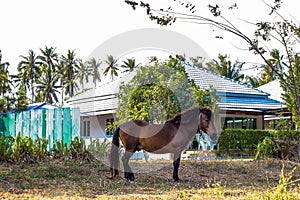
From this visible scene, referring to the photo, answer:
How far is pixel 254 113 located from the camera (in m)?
28.9

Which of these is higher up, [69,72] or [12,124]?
[69,72]

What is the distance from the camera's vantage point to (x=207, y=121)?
10.2m

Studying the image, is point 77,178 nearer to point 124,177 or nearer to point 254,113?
point 124,177

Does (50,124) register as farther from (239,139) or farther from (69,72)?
(69,72)

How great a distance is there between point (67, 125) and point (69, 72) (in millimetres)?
49983

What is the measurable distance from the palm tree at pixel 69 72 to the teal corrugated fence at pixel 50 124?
148 ft

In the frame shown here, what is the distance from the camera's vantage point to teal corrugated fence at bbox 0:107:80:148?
570 inches

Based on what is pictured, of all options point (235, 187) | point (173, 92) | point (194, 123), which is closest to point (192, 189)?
point (235, 187)

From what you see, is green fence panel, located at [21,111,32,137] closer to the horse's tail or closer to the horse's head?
the horse's tail

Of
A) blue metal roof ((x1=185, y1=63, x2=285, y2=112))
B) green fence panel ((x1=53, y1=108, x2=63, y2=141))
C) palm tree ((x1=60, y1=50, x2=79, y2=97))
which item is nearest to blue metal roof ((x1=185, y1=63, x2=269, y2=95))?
blue metal roof ((x1=185, y1=63, x2=285, y2=112))

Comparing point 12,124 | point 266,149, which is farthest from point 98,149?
point 12,124

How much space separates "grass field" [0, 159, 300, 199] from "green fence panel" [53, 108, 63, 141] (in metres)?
2.68

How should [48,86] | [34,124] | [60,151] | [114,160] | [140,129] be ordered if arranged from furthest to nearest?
[48,86]
[34,124]
[60,151]
[140,129]
[114,160]

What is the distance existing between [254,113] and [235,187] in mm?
19923
